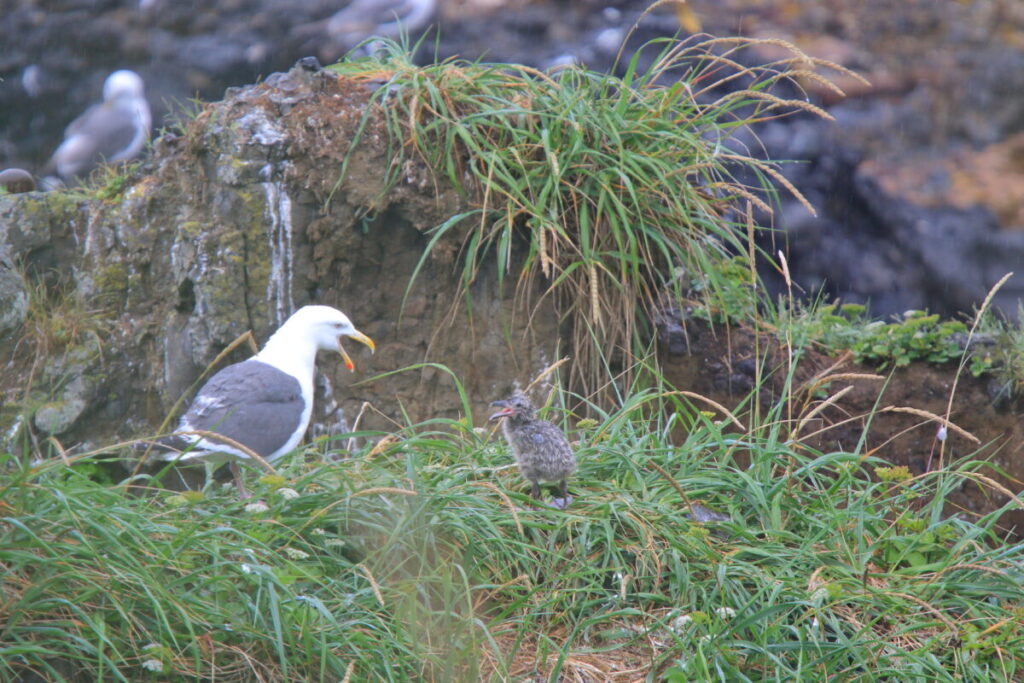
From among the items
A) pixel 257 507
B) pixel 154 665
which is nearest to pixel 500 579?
pixel 257 507

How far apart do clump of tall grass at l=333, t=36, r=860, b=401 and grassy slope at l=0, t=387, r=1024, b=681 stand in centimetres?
139

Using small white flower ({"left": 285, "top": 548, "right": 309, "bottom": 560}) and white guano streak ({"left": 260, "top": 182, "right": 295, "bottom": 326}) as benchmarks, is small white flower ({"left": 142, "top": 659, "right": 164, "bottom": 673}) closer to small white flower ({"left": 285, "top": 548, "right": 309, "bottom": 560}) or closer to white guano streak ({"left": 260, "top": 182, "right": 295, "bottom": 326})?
small white flower ({"left": 285, "top": 548, "right": 309, "bottom": 560})

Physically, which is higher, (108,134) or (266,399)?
(108,134)

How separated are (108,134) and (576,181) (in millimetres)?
3752

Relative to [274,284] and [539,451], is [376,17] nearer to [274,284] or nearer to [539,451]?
[274,284]

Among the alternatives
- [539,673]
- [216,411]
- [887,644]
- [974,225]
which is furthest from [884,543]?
[974,225]

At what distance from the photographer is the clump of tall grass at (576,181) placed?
4.23 meters

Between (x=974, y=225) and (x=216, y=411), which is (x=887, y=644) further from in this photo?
(x=974, y=225)

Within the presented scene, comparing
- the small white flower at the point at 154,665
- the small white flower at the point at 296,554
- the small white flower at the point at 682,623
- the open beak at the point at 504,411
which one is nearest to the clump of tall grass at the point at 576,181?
the open beak at the point at 504,411

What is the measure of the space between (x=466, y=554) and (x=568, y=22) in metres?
5.36

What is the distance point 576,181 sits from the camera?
4297 mm

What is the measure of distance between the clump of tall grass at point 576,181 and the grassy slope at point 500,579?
54.9 inches

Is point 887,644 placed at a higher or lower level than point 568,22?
lower

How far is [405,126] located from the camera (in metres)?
4.38
